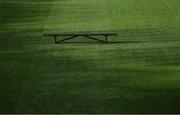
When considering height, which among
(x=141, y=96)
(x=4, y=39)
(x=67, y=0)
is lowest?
(x=67, y=0)

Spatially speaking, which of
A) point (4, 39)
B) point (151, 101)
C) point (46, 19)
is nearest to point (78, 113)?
point (151, 101)

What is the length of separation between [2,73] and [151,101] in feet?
10.9

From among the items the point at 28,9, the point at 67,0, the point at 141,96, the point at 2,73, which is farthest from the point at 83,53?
the point at 67,0

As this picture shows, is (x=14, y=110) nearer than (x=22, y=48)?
Yes

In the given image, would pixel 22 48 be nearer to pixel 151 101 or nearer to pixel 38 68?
pixel 38 68

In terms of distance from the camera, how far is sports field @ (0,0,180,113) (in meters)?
10.7

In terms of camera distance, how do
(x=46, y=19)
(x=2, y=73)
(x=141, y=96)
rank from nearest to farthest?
(x=141, y=96) < (x=2, y=73) < (x=46, y=19)

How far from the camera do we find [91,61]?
13.5 metres

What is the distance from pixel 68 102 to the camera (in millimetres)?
10625

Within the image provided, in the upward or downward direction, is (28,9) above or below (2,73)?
below

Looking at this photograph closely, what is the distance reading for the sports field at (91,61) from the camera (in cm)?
1066

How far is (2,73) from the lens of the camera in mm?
12469

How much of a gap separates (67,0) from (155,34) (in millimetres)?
6299

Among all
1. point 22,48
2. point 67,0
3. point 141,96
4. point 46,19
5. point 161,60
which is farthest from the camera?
point 67,0
